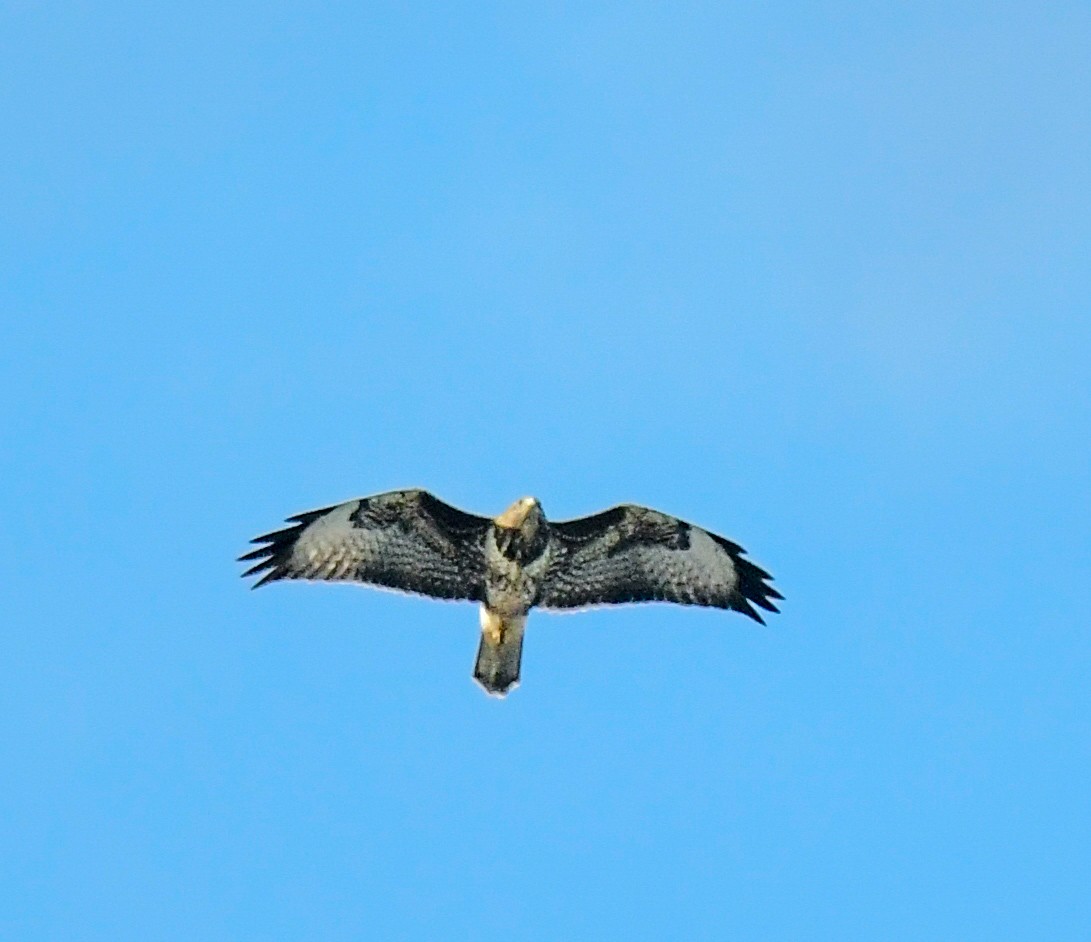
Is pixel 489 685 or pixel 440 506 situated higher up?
pixel 440 506

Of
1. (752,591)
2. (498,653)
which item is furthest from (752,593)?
(498,653)

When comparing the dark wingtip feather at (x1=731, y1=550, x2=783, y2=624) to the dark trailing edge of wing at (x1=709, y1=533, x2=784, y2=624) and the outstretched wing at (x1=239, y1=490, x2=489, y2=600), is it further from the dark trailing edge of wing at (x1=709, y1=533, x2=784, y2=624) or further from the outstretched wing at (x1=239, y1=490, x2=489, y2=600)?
the outstretched wing at (x1=239, y1=490, x2=489, y2=600)

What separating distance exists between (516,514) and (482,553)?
51 cm

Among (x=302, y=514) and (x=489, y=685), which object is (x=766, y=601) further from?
(x=302, y=514)

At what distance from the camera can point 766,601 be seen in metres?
15.5

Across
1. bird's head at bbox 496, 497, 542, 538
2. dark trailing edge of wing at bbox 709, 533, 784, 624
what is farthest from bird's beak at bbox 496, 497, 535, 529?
dark trailing edge of wing at bbox 709, 533, 784, 624

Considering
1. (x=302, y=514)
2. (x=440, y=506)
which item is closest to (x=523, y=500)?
(x=440, y=506)

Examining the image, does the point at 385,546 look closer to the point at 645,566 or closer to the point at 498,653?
the point at 498,653

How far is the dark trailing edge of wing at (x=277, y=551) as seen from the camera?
14.6 m

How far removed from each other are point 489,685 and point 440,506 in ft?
4.75

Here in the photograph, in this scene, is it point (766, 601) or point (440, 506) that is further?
point (766, 601)

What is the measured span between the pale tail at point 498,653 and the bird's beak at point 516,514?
774mm

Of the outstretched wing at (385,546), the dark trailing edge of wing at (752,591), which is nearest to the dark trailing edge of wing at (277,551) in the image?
the outstretched wing at (385,546)

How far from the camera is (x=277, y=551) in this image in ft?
48.0
